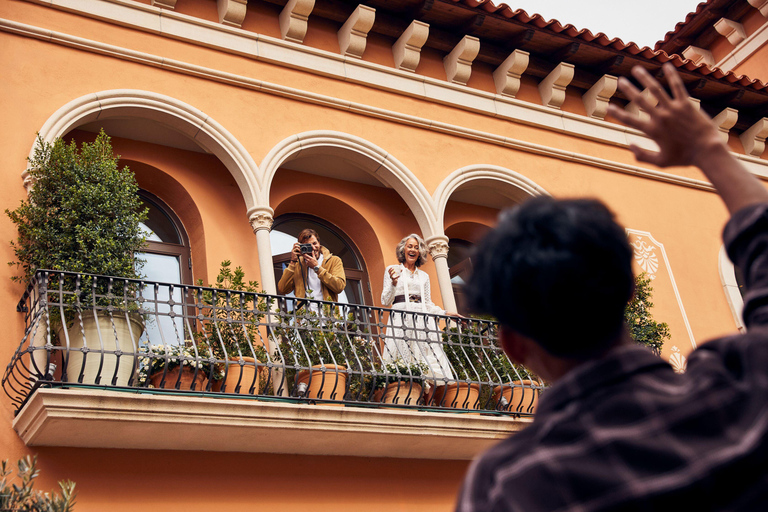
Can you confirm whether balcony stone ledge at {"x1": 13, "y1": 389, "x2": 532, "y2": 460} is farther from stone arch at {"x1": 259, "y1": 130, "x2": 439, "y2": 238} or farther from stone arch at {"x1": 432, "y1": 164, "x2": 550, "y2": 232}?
stone arch at {"x1": 432, "y1": 164, "x2": 550, "y2": 232}

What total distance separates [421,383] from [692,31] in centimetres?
1085

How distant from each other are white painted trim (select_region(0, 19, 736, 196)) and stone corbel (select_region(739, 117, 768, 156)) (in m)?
0.18

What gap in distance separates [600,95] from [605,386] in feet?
35.3

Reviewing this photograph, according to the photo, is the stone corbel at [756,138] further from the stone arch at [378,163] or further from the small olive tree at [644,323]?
the stone arch at [378,163]

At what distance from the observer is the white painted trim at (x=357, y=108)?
26.1ft

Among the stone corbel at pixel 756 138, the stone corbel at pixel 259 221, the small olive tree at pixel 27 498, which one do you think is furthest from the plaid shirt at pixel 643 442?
the stone corbel at pixel 756 138

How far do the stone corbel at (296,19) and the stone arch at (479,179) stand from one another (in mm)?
2508

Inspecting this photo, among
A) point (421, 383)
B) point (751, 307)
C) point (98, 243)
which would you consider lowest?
point (751, 307)

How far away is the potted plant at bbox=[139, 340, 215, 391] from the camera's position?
21.2 ft

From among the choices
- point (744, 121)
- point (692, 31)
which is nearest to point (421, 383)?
point (744, 121)

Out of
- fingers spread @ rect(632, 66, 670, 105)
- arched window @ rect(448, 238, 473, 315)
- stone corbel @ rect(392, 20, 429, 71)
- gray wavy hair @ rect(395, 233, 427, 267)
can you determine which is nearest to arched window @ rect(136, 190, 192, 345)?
gray wavy hair @ rect(395, 233, 427, 267)

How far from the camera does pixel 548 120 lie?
10969 millimetres

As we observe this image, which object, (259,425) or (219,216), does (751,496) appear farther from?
(219,216)

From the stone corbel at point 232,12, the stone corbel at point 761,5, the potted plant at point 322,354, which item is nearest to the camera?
the potted plant at point 322,354
